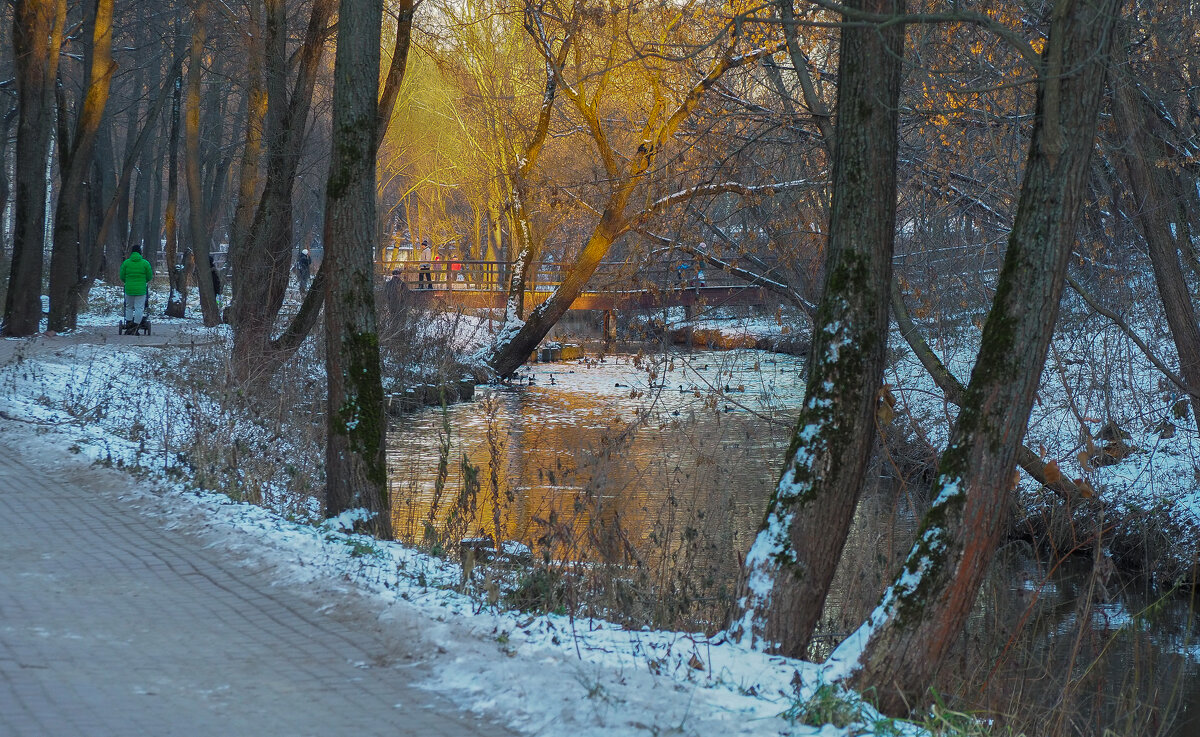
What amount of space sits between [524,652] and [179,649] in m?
1.86

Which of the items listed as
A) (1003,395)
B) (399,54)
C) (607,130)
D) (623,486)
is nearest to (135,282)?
(607,130)

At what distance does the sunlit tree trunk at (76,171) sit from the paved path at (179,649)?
12.9 m

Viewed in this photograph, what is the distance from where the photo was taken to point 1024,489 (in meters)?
13.9

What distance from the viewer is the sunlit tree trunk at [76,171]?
19.9 m

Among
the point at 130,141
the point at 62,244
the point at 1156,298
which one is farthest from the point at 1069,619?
the point at 130,141

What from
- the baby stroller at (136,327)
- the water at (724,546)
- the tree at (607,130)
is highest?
the tree at (607,130)

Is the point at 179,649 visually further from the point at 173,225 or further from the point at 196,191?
the point at 173,225

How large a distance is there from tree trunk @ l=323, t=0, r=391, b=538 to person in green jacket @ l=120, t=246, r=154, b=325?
1300cm

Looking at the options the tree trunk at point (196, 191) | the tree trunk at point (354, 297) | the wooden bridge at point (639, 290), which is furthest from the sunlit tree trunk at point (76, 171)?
the tree trunk at point (354, 297)

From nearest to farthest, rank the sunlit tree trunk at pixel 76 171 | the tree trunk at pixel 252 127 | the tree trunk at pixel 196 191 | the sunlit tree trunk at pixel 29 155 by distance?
1. the tree trunk at pixel 252 127
2. the sunlit tree trunk at pixel 29 155
3. the sunlit tree trunk at pixel 76 171
4. the tree trunk at pixel 196 191

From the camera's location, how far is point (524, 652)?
598cm

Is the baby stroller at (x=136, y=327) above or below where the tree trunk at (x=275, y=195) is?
below

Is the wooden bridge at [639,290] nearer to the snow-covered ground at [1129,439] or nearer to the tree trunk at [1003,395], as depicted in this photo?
the snow-covered ground at [1129,439]


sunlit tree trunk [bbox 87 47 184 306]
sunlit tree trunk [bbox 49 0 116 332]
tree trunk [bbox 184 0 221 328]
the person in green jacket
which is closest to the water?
the person in green jacket
